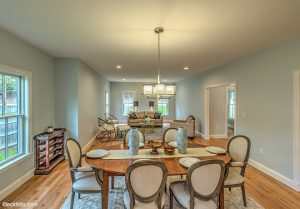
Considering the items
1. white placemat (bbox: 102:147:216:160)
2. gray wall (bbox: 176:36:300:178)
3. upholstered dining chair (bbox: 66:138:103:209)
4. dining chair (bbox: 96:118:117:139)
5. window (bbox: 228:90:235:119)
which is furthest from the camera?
window (bbox: 228:90:235:119)

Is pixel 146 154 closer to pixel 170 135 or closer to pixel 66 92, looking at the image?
pixel 170 135

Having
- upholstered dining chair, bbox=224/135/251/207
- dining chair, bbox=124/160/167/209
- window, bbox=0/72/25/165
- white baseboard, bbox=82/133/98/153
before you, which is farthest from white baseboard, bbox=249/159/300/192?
window, bbox=0/72/25/165

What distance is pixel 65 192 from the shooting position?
9.20ft

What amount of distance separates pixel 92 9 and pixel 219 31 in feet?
6.11

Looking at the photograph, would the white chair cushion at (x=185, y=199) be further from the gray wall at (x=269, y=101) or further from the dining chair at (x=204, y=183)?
the gray wall at (x=269, y=101)

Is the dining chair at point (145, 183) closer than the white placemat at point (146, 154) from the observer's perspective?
Yes

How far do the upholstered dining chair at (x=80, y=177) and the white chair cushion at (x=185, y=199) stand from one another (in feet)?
3.04

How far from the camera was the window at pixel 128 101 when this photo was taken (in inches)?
440

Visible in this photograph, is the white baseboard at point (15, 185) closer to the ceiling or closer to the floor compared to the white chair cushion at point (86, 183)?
closer to the floor

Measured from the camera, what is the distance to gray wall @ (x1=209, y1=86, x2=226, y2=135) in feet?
22.8

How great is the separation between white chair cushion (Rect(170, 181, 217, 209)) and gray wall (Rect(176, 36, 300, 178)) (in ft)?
7.33

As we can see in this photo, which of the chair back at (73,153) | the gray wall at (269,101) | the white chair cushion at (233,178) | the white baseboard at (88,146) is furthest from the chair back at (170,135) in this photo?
the white baseboard at (88,146)

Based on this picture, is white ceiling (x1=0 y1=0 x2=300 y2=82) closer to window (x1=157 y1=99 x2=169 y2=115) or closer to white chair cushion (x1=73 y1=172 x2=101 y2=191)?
white chair cushion (x1=73 y1=172 x2=101 y2=191)

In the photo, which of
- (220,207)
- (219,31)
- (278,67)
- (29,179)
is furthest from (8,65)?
(278,67)
